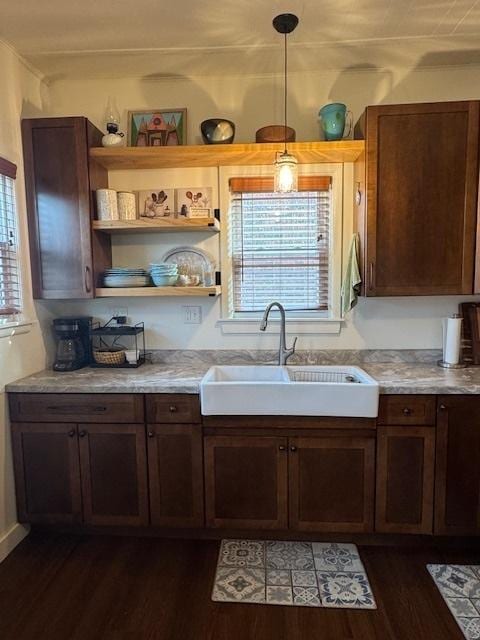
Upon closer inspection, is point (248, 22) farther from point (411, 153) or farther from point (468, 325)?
point (468, 325)

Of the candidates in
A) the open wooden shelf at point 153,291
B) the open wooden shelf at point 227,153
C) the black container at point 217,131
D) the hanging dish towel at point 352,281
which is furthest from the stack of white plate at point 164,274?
the hanging dish towel at point 352,281

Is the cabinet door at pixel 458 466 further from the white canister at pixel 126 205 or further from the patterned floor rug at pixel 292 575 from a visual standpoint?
the white canister at pixel 126 205

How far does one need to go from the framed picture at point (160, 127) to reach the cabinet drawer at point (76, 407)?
1525mm

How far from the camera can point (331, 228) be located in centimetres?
250

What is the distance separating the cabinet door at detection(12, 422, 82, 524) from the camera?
84.7 inches

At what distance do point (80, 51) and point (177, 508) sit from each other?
2501 millimetres

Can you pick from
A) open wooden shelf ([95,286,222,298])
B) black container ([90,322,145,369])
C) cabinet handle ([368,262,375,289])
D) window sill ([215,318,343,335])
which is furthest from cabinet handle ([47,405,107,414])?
cabinet handle ([368,262,375,289])

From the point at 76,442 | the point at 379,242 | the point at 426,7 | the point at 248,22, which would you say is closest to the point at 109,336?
the point at 76,442

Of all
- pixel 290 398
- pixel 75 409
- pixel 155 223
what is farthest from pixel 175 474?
pixel 155 223

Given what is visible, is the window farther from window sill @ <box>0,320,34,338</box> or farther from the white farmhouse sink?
the white farmhouse sink

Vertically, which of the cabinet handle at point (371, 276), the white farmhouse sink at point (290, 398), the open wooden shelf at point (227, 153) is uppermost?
the open wooden shelf at point (227, 153)

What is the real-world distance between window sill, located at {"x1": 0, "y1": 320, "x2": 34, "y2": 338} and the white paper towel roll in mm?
2410

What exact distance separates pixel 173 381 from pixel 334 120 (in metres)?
1.67

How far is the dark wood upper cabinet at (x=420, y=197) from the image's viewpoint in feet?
6.96
